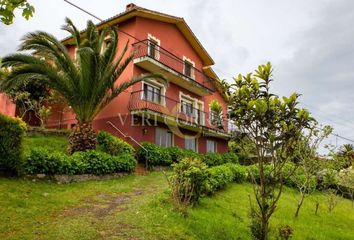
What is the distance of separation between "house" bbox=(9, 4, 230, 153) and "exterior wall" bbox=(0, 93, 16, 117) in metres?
2.41

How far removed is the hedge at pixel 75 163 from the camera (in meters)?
11.0

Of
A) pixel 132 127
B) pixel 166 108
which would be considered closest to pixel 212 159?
pixel 166 108

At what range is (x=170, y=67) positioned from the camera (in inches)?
846

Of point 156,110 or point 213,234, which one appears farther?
point 156,110

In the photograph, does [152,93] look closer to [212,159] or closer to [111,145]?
[212,159]

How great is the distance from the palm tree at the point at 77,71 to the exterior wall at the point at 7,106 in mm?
8142

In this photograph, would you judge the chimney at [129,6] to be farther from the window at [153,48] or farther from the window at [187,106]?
the window at [187,106]

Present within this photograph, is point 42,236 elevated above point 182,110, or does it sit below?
below

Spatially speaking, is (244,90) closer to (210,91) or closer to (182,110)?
(182,110)

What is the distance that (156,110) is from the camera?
65.8 ft

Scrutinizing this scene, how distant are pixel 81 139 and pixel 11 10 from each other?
11.2 metres

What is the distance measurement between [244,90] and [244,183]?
11491 millimetres

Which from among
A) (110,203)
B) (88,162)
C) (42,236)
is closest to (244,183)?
(88,162)

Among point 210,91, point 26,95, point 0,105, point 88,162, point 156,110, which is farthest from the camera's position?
point 210,91
